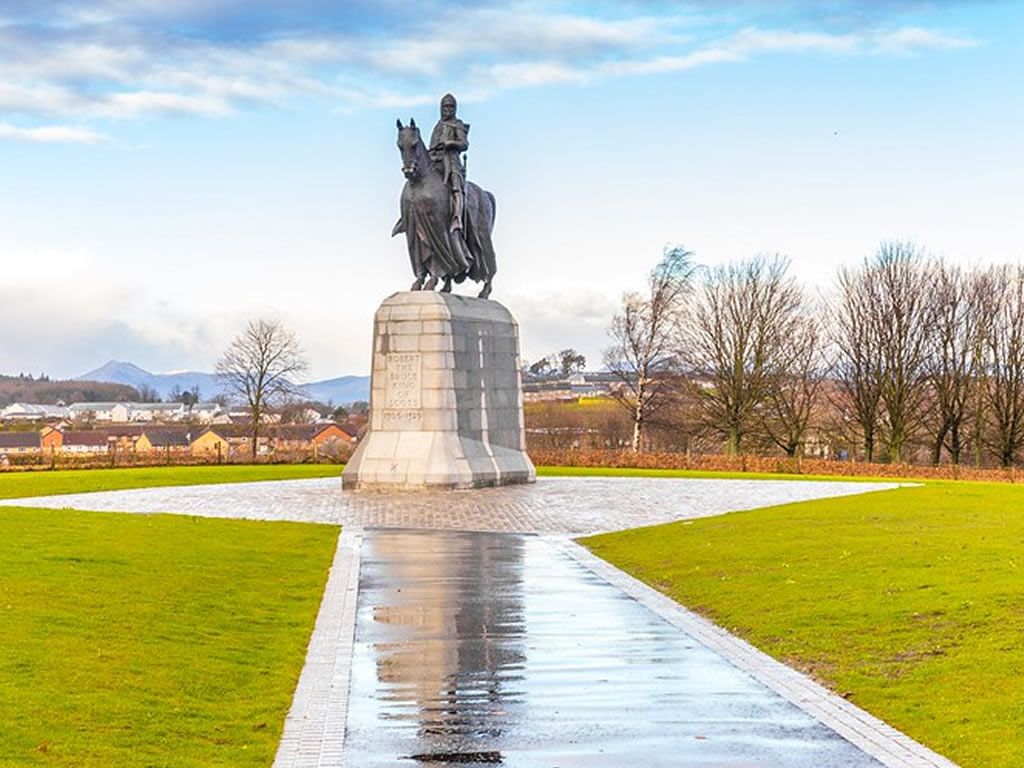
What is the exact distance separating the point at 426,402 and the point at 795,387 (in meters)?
43.7

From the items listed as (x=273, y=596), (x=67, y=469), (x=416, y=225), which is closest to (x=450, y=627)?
(x=273, y=596)

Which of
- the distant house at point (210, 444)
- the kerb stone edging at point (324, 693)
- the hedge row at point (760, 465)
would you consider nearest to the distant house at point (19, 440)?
the distant house at point (210, 444)

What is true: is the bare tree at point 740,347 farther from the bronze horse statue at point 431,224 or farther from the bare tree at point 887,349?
the bronze horse statue at point 431,224

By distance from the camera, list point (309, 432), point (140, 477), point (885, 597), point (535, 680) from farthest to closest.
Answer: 1. point (309, 432)
2. point (140, 477)
3. point (885, 597)
4. point (535, 680)

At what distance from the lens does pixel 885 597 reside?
15.3 m

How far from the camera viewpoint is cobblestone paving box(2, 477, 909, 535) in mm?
27891

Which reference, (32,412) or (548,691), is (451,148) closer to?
(548,691)

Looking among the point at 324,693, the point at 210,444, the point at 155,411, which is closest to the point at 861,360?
the point at 210,444

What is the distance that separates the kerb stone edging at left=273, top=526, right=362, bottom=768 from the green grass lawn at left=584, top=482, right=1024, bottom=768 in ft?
12.8

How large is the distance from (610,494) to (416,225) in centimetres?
829

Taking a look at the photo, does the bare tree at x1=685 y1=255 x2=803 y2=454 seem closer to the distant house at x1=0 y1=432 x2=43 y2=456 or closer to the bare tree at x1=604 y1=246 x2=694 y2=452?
the bare tree at x1=604 y1=246 x2=694 y2=452

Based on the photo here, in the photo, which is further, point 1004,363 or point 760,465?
point 1004,363

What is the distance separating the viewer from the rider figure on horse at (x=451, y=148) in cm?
3519

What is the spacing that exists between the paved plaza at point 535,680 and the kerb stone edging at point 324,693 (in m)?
0.02
